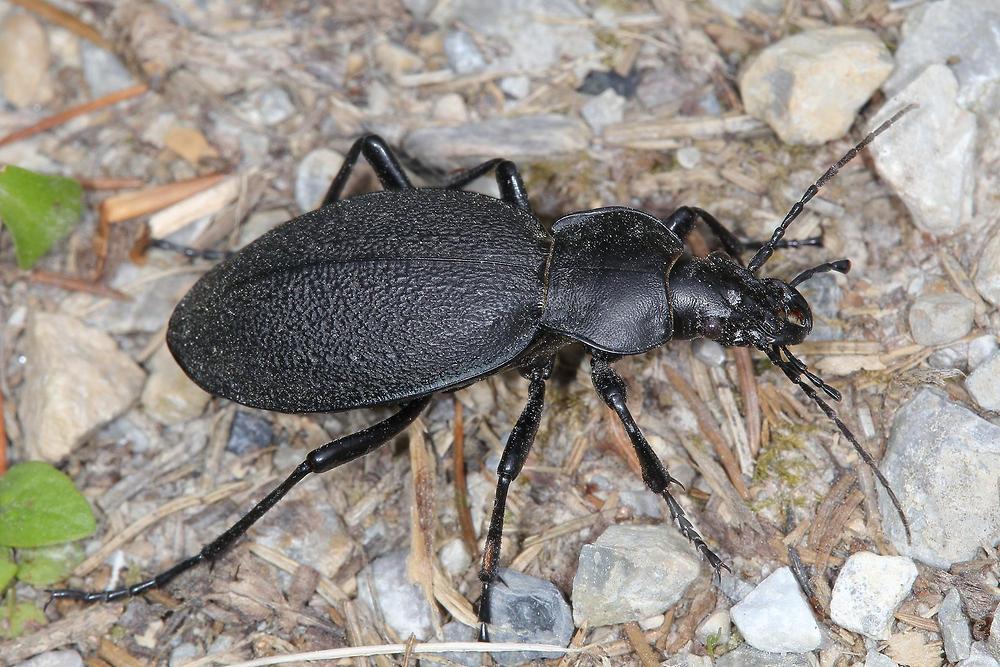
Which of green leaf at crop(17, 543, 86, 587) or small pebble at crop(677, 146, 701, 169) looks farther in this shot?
small pebble at crop(677, 146, 701, 169)

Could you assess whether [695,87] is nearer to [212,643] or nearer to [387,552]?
[387,552]

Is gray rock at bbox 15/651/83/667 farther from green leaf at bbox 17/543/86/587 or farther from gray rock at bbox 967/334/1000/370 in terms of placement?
gray rock at bbox 967/334/1000/370

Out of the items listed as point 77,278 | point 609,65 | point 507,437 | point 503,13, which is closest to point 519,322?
point 507,437

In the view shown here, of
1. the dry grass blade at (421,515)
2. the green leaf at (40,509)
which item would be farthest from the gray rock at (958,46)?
the green leaf at (40,509)

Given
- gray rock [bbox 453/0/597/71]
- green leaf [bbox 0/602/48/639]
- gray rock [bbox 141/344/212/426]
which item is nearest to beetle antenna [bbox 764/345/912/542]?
gray rock [bbox 453/0/597/71]

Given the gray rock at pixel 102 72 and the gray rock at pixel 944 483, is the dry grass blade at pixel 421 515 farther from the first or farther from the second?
the gray rock at pixel 102 72
